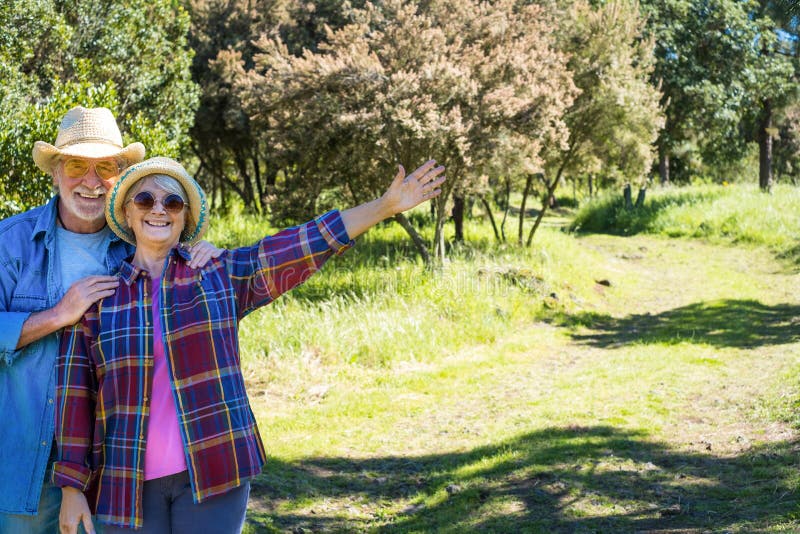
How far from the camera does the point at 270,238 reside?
8.56ft

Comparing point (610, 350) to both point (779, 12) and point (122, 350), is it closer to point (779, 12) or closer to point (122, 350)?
point (779, 12)

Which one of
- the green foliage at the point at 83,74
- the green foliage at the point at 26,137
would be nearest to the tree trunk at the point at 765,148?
the green foliage at the point at 83,74

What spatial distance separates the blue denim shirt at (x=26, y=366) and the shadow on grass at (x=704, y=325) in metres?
7.89

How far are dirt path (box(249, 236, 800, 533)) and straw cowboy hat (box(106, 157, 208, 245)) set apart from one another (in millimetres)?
2530

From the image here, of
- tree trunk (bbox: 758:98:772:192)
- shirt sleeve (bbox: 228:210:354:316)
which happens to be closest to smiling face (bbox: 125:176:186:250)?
shirt sleeve (bbox: 228:210:354:316)

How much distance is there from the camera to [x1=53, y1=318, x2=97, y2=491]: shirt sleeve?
8.00ft

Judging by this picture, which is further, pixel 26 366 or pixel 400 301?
pixel 400 301

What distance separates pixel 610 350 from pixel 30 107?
657cm

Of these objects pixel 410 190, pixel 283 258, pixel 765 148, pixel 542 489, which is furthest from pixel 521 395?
pixel 765 148

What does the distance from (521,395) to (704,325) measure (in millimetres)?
3816

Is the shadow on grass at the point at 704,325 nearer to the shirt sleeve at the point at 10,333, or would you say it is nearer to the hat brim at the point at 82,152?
the hat brim at the point at 82,152

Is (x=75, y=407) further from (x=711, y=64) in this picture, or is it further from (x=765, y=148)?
(x=765, y=148)

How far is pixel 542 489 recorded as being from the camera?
526cm

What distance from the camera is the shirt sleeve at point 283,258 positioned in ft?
8.49
